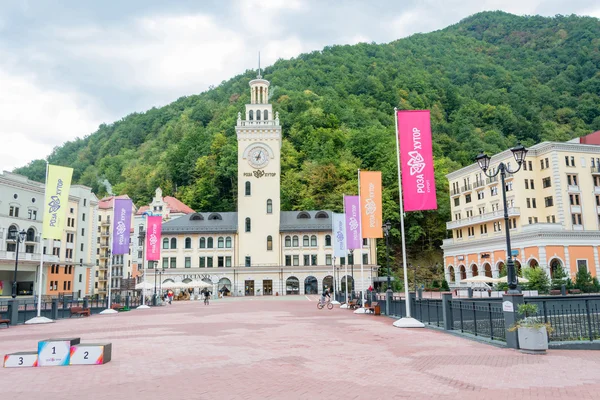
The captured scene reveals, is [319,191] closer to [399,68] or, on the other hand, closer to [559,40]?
[399,68]

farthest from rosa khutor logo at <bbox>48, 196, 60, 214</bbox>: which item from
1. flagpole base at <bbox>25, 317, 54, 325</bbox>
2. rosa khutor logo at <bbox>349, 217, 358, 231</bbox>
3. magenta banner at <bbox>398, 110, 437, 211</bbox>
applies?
magenta banner at <bbox>398, 110, 437, 211</bbox>

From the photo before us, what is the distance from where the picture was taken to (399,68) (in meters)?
120

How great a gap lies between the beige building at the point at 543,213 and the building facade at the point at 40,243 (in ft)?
187

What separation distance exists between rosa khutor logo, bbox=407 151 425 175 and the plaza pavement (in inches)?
270

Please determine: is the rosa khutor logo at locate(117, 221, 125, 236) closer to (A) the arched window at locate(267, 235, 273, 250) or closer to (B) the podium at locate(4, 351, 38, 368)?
(B) the podium at locate(4, 351, 38, 368)

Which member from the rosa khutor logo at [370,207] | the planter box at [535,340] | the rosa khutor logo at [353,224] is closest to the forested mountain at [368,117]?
the rosa khutor logo at [353,224]

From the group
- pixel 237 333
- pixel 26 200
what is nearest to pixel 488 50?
pixel 26 200

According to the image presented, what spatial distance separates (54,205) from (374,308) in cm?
2055

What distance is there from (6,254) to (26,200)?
29.6ft

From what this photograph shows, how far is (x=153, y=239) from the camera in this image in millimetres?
43438

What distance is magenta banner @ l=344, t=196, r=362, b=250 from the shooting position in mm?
32981

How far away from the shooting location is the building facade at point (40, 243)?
58.4 m

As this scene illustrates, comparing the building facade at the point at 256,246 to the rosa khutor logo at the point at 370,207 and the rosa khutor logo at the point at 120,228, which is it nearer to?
the rosa khutor logo at the point at 120,228

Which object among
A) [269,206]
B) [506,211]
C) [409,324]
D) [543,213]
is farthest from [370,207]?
[269,206]
